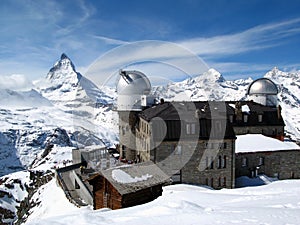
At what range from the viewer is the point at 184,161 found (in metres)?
27.1

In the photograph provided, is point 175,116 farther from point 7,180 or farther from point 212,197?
point 7,180

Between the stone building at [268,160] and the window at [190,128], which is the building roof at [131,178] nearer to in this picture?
the window at [190,128]

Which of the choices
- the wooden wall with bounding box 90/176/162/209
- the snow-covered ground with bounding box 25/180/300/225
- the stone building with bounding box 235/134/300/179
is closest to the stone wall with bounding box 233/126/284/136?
the stone building with bounding box 235/134/300/179

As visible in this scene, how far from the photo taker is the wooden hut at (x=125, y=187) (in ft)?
60.7

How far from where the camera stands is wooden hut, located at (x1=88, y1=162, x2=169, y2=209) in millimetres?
18500

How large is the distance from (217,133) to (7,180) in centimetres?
3759

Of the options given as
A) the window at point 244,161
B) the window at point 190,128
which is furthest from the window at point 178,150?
the window at point 244,161

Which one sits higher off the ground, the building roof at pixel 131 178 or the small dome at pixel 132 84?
the small dome at pixel 132 84

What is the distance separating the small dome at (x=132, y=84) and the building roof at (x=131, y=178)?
618 inches

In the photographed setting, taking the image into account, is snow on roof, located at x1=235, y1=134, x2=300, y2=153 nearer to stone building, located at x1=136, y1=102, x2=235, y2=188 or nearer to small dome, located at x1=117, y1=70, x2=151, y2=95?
stone building, located at x1=136, y1=102, x2=235, y2=188

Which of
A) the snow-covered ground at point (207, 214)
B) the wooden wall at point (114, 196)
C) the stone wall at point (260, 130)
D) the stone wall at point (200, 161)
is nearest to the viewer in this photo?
the snow-covered ground at point (207, 214)

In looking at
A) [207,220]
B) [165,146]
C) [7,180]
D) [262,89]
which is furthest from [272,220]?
[7,180]

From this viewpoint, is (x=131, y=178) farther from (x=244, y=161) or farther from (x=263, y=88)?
(x=263, y=88)

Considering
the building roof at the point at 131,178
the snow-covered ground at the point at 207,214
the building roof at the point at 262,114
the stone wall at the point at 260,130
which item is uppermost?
the building roof at the point at 262,114
